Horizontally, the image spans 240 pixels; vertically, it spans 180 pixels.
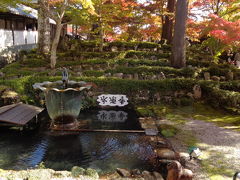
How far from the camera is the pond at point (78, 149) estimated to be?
499 cm

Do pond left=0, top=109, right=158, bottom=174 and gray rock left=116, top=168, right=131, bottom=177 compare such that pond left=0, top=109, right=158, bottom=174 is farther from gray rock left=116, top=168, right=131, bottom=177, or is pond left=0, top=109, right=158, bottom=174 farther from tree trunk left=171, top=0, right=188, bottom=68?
tree trunk left=171, top=0, right=188, bottom=68

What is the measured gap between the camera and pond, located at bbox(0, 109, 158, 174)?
4.99m

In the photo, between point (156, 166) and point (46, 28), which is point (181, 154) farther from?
point (46, 28)

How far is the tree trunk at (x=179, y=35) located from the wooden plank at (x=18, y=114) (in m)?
8.34

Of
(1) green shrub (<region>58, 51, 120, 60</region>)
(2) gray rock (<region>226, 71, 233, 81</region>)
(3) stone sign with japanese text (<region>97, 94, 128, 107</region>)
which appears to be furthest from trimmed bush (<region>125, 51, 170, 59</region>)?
(3) stone sign with japanese text (<region>97, 94, 128, 107</region>)

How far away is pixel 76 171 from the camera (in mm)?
4328

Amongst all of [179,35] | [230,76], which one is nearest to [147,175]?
[230,76]

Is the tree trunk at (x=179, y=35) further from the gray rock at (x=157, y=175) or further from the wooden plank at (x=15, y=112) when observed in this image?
the gray rock at (x=157, y=175)

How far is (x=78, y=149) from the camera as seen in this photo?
5711mm

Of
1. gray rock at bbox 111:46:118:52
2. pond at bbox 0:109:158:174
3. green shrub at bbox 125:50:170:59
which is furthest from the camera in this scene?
gray rock at bbox 111:46:118:52

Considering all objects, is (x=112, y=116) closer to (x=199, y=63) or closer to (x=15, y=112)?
(x=15, y=112)

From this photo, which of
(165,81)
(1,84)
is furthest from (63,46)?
(165,81)

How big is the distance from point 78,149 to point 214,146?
3.33 metres

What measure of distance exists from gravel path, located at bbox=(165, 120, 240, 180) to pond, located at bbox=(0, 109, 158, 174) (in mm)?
912
